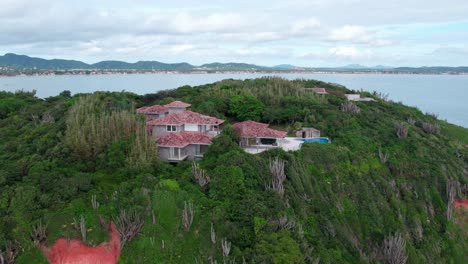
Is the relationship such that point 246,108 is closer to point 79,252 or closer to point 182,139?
point 182,139

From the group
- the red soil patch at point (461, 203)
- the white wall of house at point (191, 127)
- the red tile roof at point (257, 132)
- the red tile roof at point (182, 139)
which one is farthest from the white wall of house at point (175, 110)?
the red soil patch at point (461, 203)

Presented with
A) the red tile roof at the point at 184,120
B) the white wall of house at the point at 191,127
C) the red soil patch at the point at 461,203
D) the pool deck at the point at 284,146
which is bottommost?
the red soil patch at the point at 461,203

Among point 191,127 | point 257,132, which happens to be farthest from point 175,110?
point 257,132

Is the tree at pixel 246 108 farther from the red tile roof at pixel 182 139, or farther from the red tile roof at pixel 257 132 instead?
the red tile roof at pixel 182 139

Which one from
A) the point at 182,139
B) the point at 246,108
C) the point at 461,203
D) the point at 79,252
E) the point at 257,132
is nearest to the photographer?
the point at 79,252

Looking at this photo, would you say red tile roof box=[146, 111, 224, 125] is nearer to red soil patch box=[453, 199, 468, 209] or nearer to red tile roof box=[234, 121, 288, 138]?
red tile roof box=[234, 121, 288, 138]

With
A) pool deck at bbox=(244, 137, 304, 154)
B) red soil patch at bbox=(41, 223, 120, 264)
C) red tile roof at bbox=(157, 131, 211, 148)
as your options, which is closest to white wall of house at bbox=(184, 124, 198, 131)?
red tile roof at bbox=(157, 131, 211, 148)

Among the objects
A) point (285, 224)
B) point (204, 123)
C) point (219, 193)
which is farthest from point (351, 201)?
point (204, 123)
